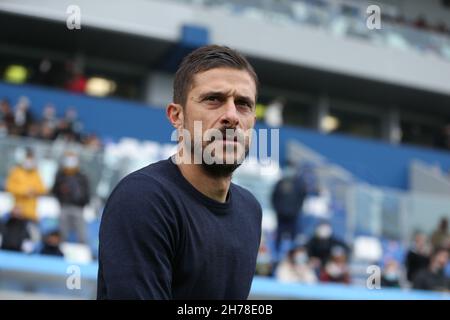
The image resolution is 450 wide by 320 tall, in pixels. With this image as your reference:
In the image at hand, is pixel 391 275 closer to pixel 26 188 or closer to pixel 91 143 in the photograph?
pixel 91 143

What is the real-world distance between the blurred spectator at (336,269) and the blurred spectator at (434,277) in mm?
1103

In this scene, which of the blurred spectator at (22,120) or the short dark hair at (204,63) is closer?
the short dark hair at (204,63)

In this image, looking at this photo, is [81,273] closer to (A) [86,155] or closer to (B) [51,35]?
(A) [86,155]

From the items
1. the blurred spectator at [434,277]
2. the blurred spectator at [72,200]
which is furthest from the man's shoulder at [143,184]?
the blurred spectator at [434,277]

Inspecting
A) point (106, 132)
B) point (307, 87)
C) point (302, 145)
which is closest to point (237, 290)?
point (106, 132)

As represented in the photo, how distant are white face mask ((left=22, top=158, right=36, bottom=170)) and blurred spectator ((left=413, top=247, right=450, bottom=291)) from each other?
616 cm

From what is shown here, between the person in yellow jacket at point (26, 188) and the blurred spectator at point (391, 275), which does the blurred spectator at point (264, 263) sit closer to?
the blurred spectator at point (391, 275)

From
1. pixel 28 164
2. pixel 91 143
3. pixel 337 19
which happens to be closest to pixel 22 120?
pixel 91 143

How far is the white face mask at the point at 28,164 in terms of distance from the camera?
1098cm

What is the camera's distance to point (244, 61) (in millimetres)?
2434

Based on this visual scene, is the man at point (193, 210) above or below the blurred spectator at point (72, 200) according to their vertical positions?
below

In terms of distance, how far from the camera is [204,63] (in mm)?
2363

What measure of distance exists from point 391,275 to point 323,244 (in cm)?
122
